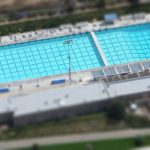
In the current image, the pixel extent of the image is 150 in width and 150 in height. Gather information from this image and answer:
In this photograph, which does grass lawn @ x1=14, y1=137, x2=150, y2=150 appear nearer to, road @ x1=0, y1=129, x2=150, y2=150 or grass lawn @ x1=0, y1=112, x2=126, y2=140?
road @ x1=0, y1=129, x2=150, y2=150

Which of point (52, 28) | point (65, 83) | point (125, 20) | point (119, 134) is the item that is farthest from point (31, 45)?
point (119, 134)

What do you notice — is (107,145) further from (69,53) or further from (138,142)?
(69,53)

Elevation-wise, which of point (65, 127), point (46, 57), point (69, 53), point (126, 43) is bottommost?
point (65, 127)

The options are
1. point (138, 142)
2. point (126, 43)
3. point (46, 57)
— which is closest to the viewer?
point (138, 142)

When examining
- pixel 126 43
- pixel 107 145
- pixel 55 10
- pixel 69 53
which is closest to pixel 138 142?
pixel 107 145

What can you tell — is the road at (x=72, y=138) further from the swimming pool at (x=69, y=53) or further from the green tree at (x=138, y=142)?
the swimming pool at (x=69, y=53)

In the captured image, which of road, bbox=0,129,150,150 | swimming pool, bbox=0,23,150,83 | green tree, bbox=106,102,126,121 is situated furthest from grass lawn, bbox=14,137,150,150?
swimming pool, bbox=0,23,150,83
